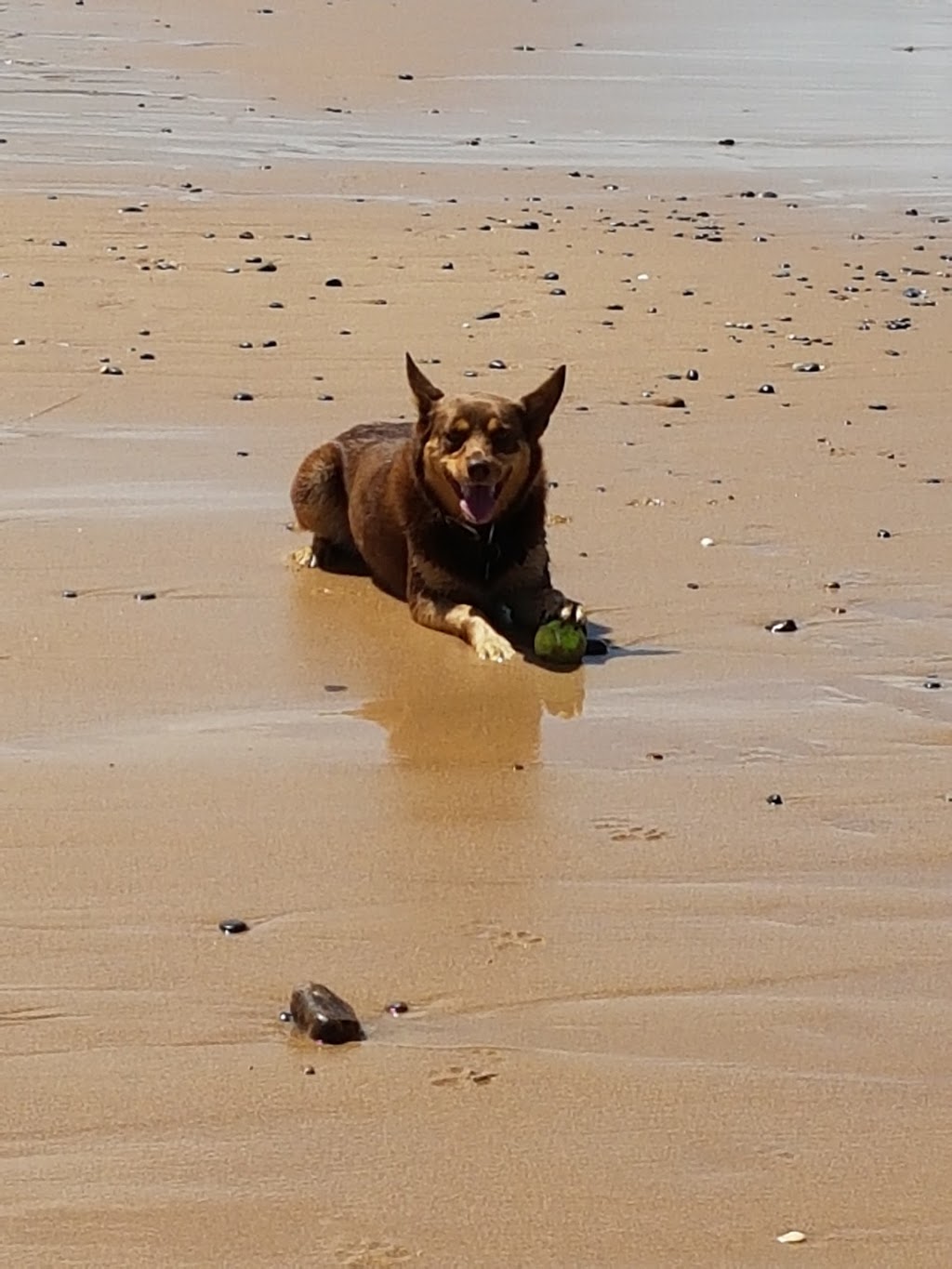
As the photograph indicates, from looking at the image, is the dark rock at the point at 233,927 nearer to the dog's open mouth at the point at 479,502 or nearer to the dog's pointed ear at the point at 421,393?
the dog's open mouth at the point at 479,502

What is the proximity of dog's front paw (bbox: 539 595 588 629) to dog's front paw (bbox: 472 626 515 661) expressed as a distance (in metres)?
0.13

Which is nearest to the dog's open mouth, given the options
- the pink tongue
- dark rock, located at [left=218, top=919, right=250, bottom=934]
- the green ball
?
the pink tongue

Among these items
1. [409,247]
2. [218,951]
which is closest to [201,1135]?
[218,951]

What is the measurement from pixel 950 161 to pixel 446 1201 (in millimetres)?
14569

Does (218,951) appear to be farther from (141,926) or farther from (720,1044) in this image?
(720,1044)

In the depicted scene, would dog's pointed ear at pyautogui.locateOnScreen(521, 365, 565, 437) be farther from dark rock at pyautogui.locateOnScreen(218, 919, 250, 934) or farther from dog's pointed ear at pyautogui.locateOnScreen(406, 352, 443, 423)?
dark rock at pyautogui.locateOnScreen(218, 919, 250, 934)

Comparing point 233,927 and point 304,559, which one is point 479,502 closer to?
point 304,559

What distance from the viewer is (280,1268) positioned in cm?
350

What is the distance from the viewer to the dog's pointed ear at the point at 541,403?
24.2 ft

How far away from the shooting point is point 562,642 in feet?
22.0

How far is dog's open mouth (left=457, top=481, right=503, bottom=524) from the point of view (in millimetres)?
7262

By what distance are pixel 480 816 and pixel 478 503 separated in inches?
77.8

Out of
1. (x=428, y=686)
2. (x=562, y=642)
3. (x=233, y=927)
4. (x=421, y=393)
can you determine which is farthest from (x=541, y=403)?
(x=233, y=927)

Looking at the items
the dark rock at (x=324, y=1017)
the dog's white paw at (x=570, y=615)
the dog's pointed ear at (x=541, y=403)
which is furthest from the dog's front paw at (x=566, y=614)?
the dark rock at (x=324, y=1017)
